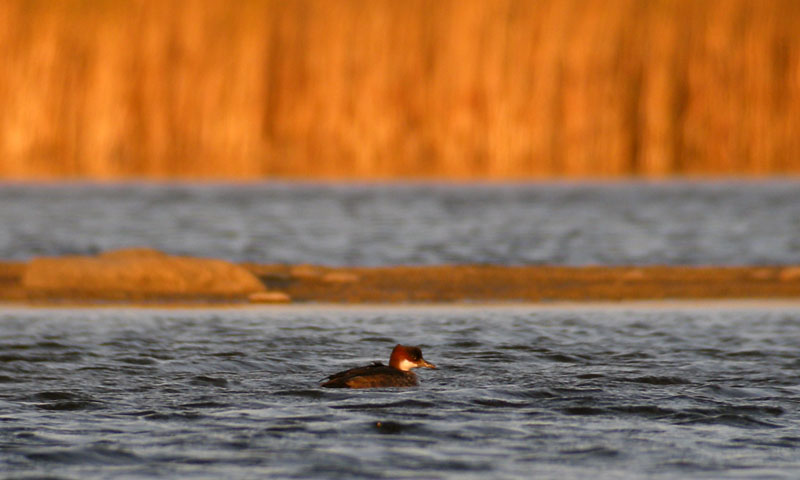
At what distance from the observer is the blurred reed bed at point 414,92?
1283 inches

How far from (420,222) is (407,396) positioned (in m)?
15.3

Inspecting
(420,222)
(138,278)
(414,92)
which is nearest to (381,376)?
(138,278)

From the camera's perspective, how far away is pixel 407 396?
29.8ft

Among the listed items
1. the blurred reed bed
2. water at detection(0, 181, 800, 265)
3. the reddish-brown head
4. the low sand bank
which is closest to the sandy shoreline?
the low sand bank

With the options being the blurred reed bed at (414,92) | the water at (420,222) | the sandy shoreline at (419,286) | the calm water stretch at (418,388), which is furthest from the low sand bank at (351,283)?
the blurred reed bed at (414,92)

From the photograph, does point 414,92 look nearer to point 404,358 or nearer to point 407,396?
point 404,358

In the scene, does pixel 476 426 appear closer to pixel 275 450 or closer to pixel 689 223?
pixel 275 450

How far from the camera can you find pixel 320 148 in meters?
33.0

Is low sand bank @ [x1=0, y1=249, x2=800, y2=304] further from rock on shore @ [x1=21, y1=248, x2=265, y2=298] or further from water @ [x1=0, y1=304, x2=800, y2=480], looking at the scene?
water @ [x1=0, y1=304, x2=800, y2=480]

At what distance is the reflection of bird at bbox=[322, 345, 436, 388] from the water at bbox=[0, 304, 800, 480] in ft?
0.29

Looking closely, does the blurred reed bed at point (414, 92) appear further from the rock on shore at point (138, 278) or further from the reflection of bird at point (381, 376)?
the reflection of bird at point (381, 376)

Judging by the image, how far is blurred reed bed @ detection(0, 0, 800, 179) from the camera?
32594 millimetres

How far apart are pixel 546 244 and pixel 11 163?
A: 1737cm

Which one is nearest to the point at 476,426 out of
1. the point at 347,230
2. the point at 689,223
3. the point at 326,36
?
the point at 347,230
